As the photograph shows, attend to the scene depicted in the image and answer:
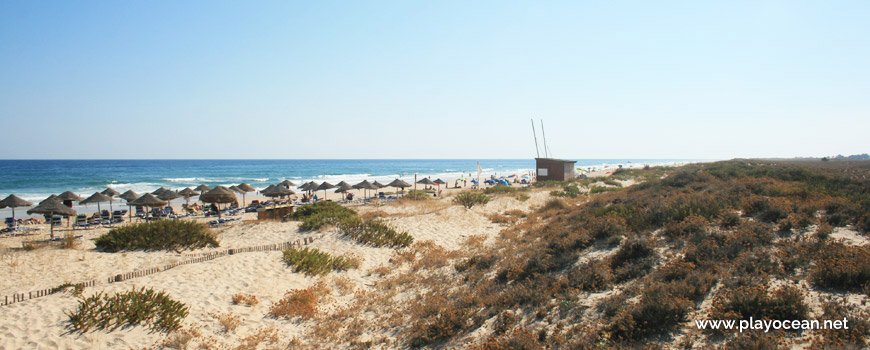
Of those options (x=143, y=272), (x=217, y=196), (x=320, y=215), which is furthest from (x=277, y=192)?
(x=143, y=272)

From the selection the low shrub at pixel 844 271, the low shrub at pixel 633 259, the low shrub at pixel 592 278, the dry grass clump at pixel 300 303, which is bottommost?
the dry grass clump at pixel 300 303

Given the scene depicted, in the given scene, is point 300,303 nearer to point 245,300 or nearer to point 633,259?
point 245,300

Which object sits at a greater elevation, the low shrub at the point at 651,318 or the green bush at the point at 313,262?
the low shrub at the point at 651,318

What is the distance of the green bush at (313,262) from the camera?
1030 cm

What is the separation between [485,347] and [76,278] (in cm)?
1079

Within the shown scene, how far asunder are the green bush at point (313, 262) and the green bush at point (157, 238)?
12.9 feet

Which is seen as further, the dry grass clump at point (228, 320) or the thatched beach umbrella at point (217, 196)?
the thatched beach umbrella at point (217, 196)

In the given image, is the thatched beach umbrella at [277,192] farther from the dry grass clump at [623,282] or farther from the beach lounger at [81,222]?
the dry grass clump at [623,282]

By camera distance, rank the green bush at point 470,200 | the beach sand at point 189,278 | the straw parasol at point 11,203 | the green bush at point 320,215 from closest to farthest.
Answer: the beach sand at point 189,278 < the green bush at point 320,215 < the straw parasol at point 11,203 < the green bush at point 470,200

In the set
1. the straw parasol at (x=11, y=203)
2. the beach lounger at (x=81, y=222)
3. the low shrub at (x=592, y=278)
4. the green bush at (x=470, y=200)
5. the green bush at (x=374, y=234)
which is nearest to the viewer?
the low shrub at (x=592, y=278)

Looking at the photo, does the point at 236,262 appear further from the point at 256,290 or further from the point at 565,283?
the point at 565,283

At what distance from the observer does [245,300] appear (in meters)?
8.26

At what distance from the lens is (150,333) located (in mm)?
6555

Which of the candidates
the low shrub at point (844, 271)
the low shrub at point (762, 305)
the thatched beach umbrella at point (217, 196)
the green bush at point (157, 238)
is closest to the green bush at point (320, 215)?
the green bush at point (157, 238)
